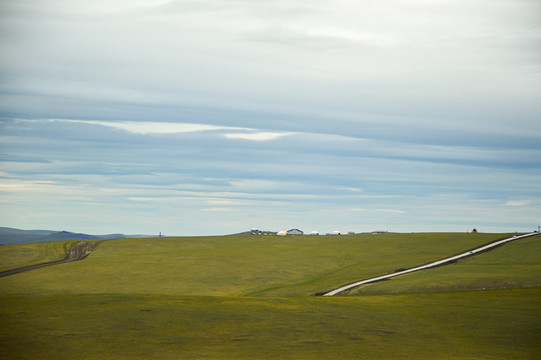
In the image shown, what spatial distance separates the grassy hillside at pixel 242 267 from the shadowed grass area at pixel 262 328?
28.5 meters

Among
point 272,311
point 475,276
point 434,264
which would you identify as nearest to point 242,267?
point 434,264

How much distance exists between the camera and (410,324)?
154 ft

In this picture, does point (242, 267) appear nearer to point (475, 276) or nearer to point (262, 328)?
point (475, 276)

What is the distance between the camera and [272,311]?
5181cm

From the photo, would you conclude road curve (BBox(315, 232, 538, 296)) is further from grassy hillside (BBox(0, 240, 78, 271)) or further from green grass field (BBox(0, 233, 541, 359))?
grassy hillside (BBox(0, 240, 78, 271))

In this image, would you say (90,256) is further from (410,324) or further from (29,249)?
(410,324)

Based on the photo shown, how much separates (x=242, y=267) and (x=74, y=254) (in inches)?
1885

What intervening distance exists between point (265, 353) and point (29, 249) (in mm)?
117299

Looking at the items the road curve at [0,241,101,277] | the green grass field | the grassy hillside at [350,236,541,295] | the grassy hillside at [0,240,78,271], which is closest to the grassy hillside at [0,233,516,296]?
the green grass field

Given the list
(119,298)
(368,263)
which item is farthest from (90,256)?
(119,298)

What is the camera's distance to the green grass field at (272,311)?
37000mm

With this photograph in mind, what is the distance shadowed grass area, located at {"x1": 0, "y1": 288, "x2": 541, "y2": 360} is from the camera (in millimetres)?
36031

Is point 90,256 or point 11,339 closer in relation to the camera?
point 11,339

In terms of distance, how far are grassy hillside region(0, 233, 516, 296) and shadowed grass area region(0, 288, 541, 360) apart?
28549 mm
